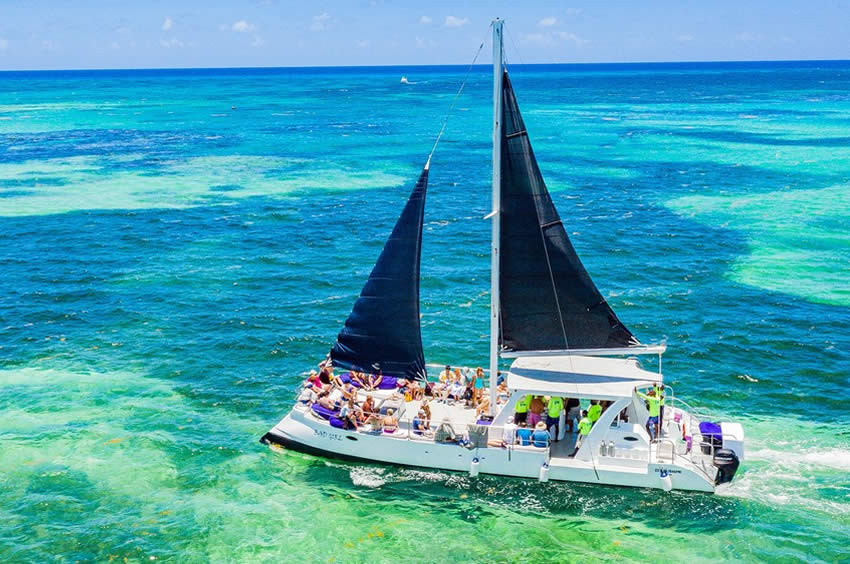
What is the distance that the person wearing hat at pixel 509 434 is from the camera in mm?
25594

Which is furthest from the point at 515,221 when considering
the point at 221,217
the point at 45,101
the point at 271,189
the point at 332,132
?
the point at 45,101

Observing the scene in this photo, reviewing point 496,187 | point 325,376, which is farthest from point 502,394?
point 496,187

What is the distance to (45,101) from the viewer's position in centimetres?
19075

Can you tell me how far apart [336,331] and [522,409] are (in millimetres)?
16692

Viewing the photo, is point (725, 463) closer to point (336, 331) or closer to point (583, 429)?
point (583, 429)

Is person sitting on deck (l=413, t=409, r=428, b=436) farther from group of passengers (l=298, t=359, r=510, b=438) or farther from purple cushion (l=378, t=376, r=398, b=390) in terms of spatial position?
purple cushion (l=378, t=376, r=398, b=390)

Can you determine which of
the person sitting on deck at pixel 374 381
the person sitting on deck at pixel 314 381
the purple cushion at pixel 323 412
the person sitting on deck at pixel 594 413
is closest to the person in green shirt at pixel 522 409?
the person sitting on deck at pixel 594 413

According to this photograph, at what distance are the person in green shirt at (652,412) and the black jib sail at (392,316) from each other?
288 inches

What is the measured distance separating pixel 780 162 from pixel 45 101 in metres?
166

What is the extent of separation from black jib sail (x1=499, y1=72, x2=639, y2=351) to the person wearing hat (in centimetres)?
263

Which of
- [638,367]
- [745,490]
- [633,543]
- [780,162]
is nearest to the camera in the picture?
[633,543]

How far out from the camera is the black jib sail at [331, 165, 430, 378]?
88.1ft

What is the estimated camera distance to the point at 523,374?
26406 millimetres

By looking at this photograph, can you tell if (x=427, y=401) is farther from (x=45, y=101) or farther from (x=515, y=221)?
(x=45, y=101)
